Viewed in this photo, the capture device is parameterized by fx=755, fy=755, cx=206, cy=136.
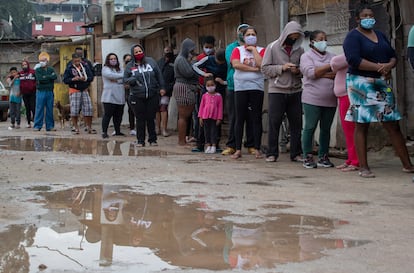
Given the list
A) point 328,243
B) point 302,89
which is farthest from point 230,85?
point 328,243

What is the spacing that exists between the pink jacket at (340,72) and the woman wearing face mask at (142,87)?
423 cm

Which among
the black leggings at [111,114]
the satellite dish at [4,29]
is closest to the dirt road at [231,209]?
the black leggings at [111,114]

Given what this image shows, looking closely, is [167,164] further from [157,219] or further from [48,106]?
[48,106]

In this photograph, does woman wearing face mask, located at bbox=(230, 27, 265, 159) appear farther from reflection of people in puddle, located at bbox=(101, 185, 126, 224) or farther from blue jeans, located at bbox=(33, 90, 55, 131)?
blue jeans, located at bbox=(33, 90, 55, 131)

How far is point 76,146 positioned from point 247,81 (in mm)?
3741

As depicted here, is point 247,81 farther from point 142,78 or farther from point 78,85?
point 78,85

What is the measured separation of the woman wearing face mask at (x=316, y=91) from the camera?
9.05m

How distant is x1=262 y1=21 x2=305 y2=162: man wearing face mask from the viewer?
31.3 ft

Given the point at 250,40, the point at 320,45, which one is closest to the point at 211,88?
the point at 250,40

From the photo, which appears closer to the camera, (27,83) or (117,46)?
(27,83)

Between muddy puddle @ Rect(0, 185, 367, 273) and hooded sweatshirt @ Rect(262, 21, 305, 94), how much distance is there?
3.38 metres

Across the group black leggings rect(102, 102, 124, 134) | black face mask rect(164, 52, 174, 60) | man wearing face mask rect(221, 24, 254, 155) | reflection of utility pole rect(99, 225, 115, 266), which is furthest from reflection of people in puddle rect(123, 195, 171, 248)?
black face mask rect(164, 52, 174, 60)

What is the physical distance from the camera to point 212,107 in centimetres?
1116

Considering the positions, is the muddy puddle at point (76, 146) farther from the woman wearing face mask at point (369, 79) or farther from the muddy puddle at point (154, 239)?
the muddy puddle at point (154, 239)
